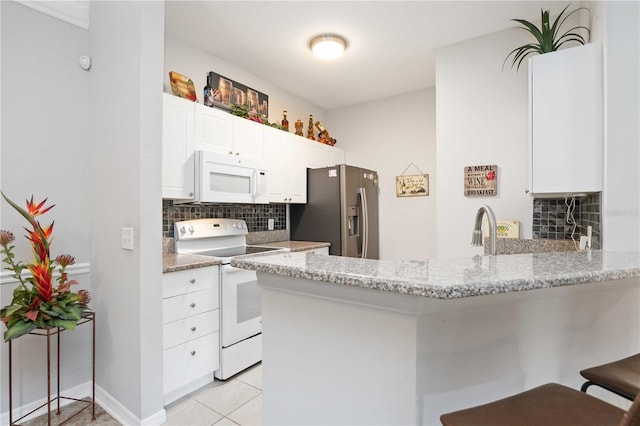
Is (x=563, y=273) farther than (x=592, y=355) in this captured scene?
No

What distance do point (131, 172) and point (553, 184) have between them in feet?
7.68

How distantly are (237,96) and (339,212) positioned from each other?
1.53 m

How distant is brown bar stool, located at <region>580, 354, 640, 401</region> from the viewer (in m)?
0.87

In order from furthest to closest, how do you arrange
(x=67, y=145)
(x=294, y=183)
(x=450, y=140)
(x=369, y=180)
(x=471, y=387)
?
(x=369, y=180) < (x=294, y=183) < (x=450, y=140) < (x=67, y=145) < (x=471, y=387)

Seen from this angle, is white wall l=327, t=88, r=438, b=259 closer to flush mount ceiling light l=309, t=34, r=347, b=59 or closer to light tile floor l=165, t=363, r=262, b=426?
flush mount ceiling light l=309, t=34, r=347, b=59

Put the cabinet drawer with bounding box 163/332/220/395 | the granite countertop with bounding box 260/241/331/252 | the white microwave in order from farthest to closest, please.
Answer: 1. the granite countertop with bounding box 260/241/331/252
2. the white microwave
3. the cabinet drawer with bounding box 163/332/220/395

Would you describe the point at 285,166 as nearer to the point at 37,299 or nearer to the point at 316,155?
the point at 316,155

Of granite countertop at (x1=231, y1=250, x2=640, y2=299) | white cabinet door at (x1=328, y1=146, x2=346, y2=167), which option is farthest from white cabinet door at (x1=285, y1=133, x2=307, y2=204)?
granite countertop at (x1=231, y1=250, x2=640, y2=299)

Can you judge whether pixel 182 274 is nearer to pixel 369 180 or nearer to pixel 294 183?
pixel 294 183

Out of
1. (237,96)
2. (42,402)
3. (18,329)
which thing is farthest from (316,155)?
(42,402)

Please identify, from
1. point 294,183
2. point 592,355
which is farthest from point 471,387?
point 294,183

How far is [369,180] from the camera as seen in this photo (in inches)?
150

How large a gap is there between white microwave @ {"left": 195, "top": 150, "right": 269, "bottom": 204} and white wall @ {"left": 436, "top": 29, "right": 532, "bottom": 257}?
1.63 m

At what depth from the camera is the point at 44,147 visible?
1.93 m
